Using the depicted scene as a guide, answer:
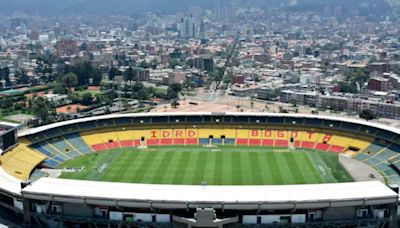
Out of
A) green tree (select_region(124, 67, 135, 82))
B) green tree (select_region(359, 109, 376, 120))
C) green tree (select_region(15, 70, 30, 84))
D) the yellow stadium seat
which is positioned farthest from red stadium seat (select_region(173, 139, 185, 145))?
green tree (select_region(15, 70, 30, 84))

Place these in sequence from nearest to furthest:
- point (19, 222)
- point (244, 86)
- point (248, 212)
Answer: point (248, 212) → point (19, 222) → point (244, 86)

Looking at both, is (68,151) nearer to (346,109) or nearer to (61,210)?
(61,210)

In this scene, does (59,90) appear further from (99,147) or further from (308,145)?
(308,145)

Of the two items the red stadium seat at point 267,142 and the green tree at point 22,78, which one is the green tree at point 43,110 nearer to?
the green tree at point 22,78

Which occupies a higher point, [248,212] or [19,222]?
[248,212]

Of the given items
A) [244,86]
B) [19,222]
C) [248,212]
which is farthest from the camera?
[244,86]

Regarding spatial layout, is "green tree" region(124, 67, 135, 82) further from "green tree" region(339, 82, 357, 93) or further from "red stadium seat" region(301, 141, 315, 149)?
"red stadium seat" region(301, 141, 315, 149)

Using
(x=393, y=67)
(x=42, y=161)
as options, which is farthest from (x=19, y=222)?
(x=393, y=67)

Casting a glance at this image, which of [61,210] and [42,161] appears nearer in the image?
[61,210]
